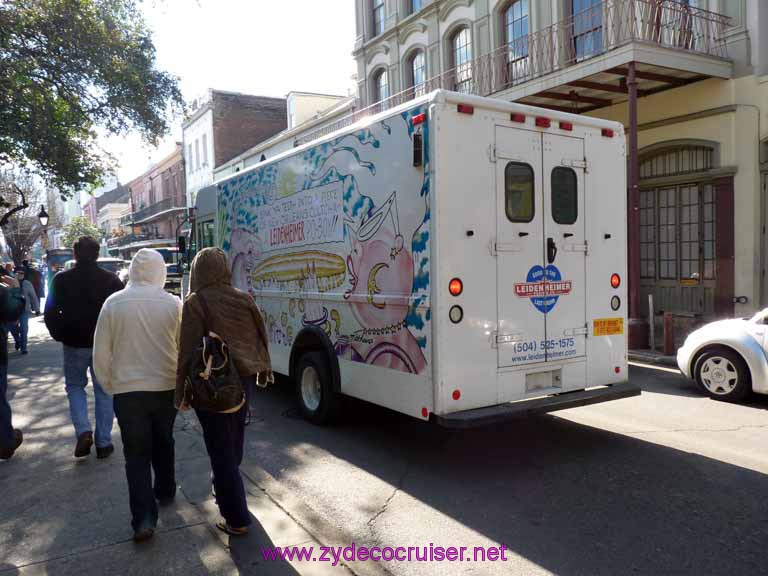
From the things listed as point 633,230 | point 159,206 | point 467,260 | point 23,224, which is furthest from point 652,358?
point 23,224

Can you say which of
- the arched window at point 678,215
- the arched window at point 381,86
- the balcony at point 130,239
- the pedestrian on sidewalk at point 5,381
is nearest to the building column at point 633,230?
the arched window at point 678,215

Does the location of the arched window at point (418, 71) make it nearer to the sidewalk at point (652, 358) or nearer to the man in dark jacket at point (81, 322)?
the sidewalk at point (652, 358)

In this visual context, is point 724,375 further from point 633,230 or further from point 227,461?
point 227,461

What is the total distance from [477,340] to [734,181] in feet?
30.5

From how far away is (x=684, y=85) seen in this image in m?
12.6

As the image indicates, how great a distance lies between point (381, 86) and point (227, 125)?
16926 mm

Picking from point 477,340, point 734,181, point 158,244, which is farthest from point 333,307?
point 158,244

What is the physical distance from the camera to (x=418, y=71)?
19.6 m

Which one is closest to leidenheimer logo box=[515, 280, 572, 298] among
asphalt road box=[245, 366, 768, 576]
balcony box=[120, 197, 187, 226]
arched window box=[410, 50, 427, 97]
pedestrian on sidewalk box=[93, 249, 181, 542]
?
asphalt road box=[245, 366, 768, 576]

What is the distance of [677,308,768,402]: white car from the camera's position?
6.94m

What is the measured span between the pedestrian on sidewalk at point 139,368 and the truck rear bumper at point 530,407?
2.08 metres

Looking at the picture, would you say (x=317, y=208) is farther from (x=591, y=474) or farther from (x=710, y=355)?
(x=710, y=355)

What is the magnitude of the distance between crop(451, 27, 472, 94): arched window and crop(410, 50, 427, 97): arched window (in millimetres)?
1174

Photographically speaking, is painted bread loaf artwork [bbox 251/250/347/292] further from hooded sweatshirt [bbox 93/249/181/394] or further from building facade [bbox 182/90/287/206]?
building facade [bbox 182/90/287/206]
